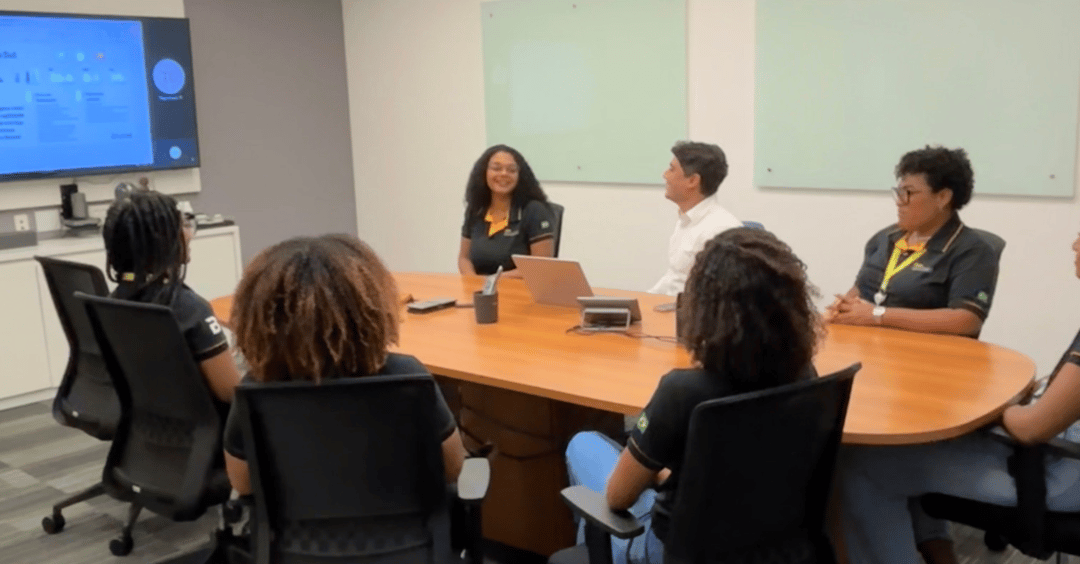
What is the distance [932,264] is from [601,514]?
5.72 ft

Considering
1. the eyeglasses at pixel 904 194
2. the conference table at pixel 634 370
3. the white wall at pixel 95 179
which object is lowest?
the conference table at pixel 634 370

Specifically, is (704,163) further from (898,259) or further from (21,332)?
(21,332)

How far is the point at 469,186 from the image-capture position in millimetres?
4539

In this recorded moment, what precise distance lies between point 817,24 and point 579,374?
2.78 meters

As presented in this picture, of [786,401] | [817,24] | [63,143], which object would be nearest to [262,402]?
[786,401]

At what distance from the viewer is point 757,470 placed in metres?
1.79

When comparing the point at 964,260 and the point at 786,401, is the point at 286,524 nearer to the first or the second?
the point at 786,401

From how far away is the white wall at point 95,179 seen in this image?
529cm

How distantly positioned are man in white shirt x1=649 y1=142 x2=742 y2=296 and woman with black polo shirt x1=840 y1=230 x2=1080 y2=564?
62.4 inches

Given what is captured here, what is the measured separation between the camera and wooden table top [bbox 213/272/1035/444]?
220 centimetres

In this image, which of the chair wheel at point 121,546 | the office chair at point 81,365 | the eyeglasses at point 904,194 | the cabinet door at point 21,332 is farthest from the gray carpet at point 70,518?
the eyeglasses at point 904,194

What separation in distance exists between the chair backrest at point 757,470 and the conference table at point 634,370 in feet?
0.83

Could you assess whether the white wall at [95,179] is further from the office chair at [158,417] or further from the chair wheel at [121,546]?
the office chair at [158,417]

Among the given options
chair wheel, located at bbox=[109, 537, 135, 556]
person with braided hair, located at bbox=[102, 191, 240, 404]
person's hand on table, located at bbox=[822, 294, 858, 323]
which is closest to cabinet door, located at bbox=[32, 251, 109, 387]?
chair wheel, located at bbox=[109, 537, 135, 556]
